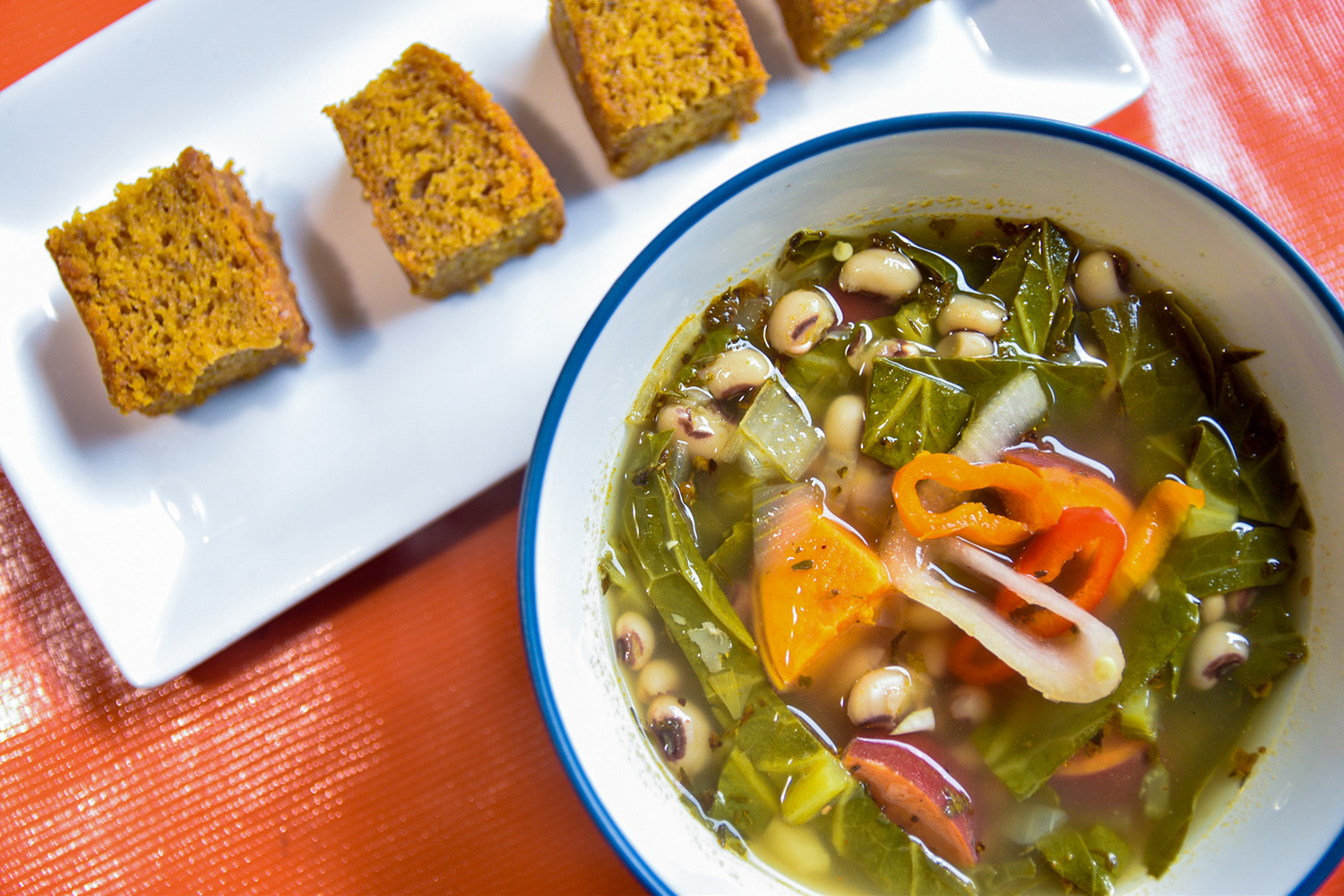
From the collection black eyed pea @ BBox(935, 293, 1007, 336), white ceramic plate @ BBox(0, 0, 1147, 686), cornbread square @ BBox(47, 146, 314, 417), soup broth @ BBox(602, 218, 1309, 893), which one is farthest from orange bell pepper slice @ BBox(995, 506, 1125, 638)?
cornbread square @ BBox(47, 146, 314, 417)

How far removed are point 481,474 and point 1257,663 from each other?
55.8 inches

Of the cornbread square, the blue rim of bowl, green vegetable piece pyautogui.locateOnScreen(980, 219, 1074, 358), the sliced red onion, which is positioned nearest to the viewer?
the blue rim of bowl

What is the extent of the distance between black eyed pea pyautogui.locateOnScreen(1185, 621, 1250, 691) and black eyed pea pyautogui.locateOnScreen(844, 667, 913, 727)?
0.49 metres

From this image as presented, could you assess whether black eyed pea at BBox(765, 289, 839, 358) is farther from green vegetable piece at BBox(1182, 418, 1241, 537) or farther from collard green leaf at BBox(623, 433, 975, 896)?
green vegetable piece at BBox(1182, 418, 1241, 537)

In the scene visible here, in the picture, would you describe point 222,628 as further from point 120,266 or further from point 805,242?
point 805,242

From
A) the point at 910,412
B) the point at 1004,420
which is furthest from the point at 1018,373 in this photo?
the point at 910,412

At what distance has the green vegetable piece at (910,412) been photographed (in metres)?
1.47

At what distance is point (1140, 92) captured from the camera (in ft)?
5.87

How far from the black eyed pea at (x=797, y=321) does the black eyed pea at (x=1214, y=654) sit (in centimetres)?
82

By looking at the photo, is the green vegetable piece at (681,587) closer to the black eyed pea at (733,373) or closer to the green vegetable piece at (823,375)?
the black eyed pea at (733,373)

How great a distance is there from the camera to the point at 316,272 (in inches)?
71.2

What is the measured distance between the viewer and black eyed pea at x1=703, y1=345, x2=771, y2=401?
4.91 feet

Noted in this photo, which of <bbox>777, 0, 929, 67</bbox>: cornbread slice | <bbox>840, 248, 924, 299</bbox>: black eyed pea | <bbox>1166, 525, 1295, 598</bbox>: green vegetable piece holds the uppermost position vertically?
<bbox>777, 0, 929, 67</bbox>: cornbread slice

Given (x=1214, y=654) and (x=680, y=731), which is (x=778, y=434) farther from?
(x=1214, y=654)
